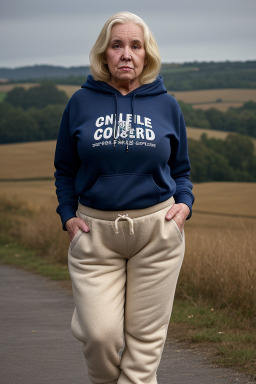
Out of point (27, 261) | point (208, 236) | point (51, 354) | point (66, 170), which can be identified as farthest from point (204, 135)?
point (66, 170)

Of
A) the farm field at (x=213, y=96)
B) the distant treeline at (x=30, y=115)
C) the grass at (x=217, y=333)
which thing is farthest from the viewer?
the farm field at (x=213, y=96)

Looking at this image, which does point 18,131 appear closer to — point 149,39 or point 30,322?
point 30,322

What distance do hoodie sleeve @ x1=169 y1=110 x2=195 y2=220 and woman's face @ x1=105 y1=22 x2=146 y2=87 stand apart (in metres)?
0.36

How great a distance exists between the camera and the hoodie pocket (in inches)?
154

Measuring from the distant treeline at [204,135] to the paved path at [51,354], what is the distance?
3526 cm

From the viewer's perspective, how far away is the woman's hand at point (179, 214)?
4.07 metres

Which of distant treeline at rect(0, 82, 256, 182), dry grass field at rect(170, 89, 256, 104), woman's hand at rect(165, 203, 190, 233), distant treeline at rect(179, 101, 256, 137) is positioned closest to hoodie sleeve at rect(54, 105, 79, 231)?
woman's hand at rect(165, 203, 190, 233)

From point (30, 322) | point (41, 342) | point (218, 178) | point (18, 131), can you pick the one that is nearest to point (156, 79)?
point (41, 342)

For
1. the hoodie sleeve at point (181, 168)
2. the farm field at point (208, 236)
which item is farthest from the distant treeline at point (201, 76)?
the hoodie sleeve at point (181, 168)

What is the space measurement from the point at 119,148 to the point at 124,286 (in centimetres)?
73

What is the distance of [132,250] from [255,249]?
4.15m

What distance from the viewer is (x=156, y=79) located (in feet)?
13.9

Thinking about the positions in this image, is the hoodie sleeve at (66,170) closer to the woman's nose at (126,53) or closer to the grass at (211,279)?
the woman's nose at (126,53)

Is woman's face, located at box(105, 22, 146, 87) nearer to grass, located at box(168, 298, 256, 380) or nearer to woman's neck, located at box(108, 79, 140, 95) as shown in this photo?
woman's neck, located at box(108, 79, 140, 95)
